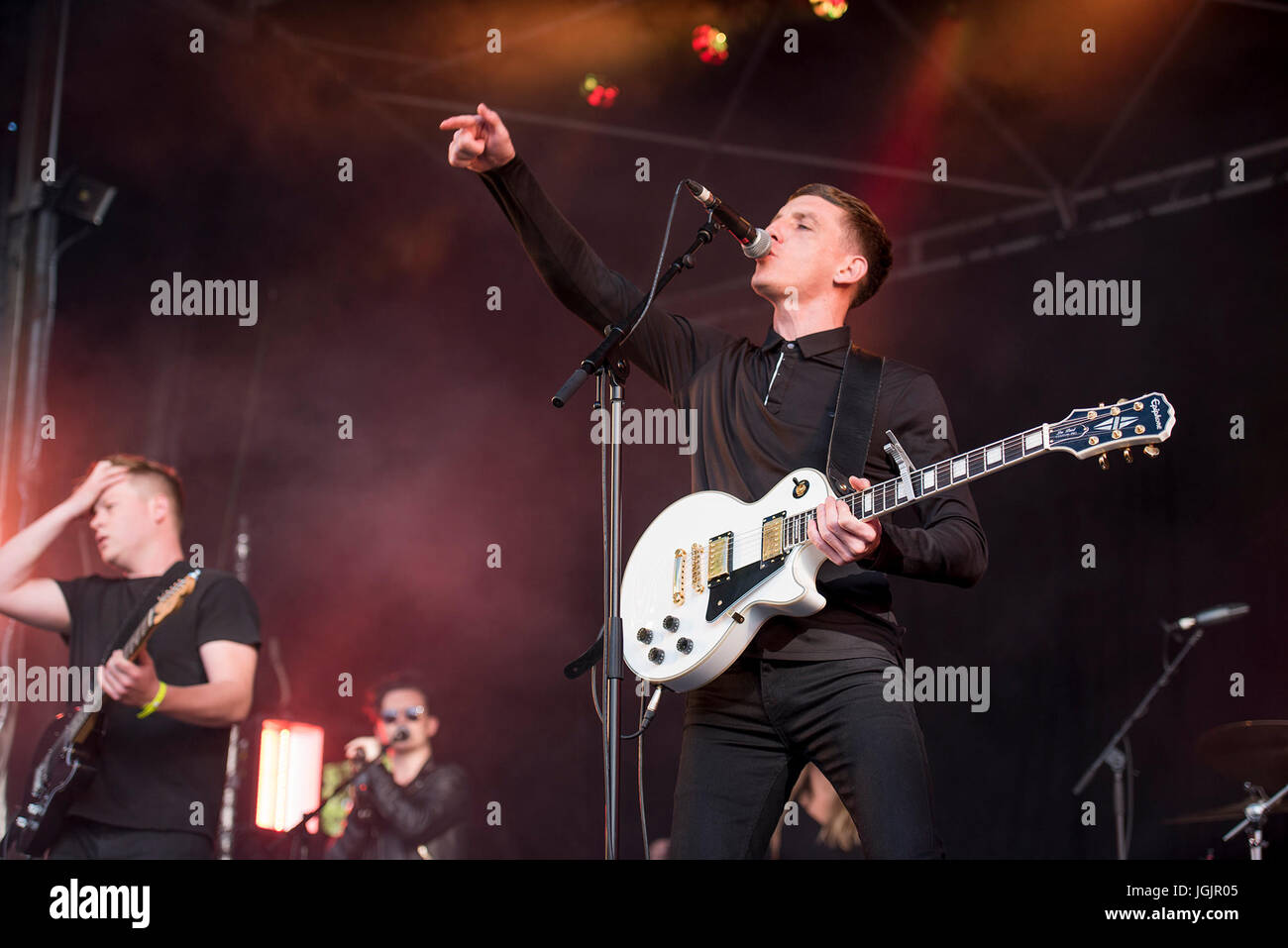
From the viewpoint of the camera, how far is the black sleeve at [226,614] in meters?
4.23

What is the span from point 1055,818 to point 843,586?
11.5 feet

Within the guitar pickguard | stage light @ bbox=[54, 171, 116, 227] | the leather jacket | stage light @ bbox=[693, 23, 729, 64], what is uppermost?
stage light @ bbox=[693, 23, 729, 64]

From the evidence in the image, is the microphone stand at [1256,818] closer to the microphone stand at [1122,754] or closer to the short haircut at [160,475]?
the microphone stand at [1122,754]

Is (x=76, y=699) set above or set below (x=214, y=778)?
above

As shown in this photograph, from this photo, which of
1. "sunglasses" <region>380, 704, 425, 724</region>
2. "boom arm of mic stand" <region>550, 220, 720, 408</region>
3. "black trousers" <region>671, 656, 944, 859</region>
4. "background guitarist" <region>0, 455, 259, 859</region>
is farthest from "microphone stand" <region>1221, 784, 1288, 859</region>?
"background guitarist" <region>0, 455, 259, 859</region>

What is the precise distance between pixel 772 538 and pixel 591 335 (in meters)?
3.72

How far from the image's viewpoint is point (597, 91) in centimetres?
584

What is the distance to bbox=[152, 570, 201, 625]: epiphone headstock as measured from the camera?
162 inches

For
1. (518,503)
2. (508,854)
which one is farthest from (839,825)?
(518,503)

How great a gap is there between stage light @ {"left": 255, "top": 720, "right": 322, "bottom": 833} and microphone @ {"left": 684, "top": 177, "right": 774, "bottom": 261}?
343cm

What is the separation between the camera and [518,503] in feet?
19.5

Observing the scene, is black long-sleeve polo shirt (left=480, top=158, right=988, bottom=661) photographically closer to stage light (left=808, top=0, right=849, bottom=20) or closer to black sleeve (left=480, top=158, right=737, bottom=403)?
black sleeve (left=480, top=158, right=737, bottom=403)

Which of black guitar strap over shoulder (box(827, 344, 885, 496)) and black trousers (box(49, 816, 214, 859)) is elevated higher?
black guitar strap over shoulder (box(827, 344, 885, 496))
